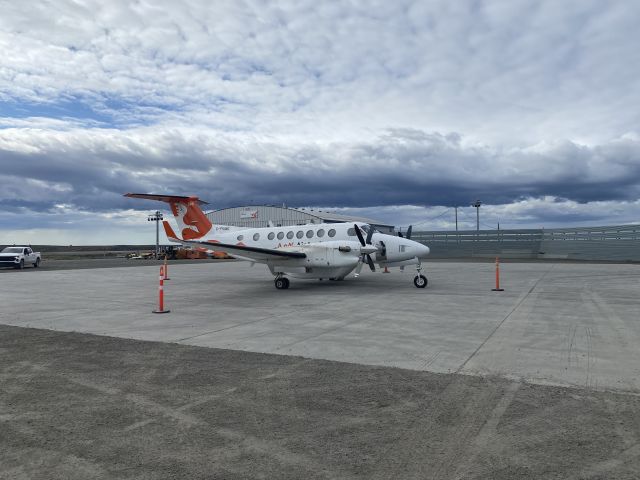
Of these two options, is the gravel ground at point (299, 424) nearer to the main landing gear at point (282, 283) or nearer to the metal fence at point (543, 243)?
the main landing gear at point (282, 283)

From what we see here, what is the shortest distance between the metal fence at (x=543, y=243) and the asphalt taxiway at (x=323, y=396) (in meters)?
40.3

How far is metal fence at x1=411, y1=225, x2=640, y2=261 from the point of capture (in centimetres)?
4478

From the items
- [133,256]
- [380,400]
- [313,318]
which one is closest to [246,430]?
[380,400]

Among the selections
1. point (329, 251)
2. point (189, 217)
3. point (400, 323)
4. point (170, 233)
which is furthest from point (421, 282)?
point (170, 233)

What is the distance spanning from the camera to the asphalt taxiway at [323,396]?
3814mm

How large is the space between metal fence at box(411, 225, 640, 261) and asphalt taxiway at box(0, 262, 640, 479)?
4028 cm

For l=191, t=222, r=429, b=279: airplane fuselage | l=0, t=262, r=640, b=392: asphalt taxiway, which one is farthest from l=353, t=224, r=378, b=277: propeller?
l=0, t=262, r=640, b=392: asphalt taxiway

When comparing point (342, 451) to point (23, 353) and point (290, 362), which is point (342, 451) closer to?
point (290, 362)

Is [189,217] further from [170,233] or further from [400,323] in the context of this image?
[400,323]

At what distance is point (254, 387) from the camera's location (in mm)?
5816

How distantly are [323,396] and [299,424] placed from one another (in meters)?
0.89

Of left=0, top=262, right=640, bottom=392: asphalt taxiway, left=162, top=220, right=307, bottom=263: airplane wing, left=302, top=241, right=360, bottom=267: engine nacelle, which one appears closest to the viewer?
left=0, top=262, right=640, bottom=392: asphalt taxiway

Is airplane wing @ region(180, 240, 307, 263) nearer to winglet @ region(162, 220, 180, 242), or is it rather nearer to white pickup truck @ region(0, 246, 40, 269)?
winglet @ region(162, 220, 180, 242)

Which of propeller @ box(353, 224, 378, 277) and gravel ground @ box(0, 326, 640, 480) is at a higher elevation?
propeller @ box(353, 224, 378, 277)
